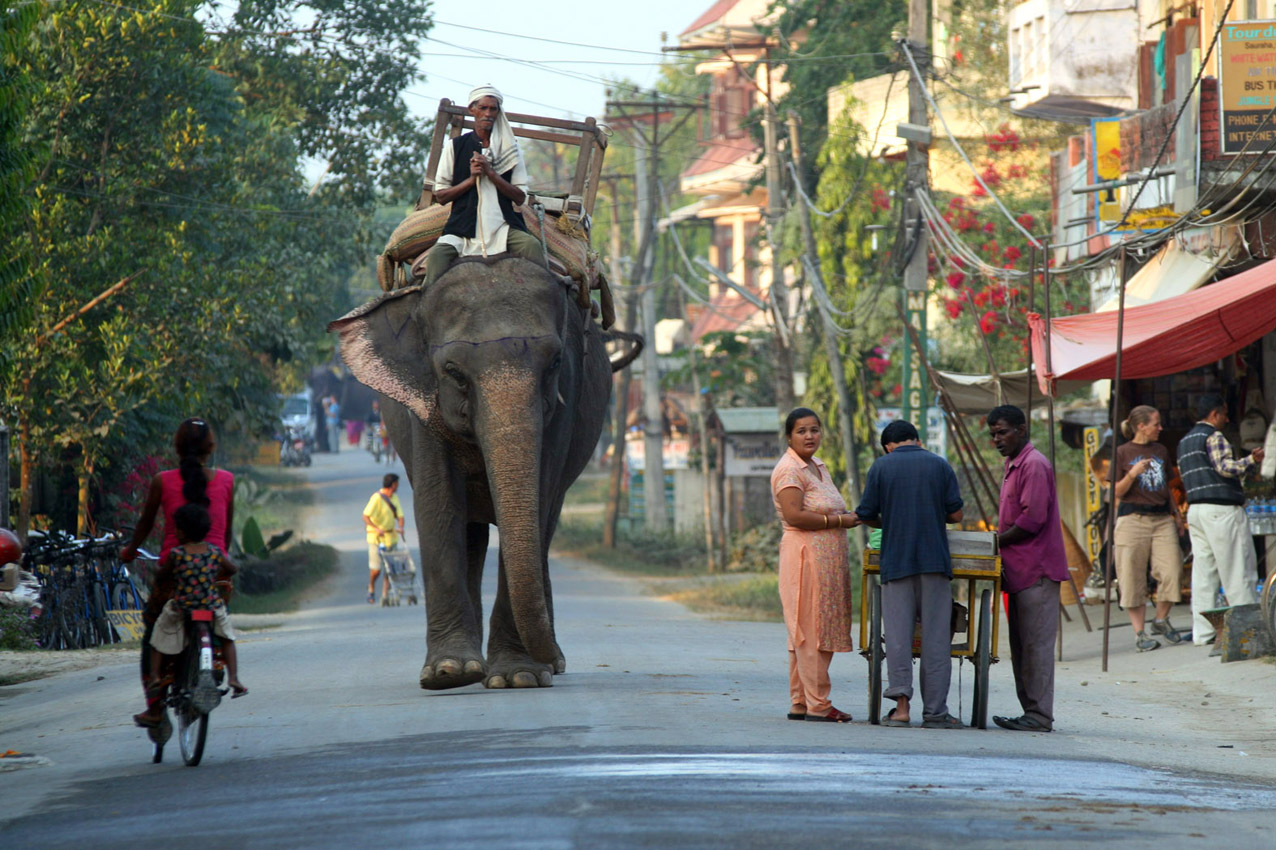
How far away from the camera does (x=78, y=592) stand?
16.7m

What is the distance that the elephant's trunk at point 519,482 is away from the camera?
945cm

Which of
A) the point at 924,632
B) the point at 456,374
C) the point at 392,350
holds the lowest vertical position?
the point at 924,632

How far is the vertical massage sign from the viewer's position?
49.4ft

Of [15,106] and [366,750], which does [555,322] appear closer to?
[366,750]

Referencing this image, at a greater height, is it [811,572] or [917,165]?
[917,165]

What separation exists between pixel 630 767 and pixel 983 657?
2735mm

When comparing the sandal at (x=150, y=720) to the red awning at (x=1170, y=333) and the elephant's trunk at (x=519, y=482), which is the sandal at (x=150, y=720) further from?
the red awning at (x=1170, y=333)

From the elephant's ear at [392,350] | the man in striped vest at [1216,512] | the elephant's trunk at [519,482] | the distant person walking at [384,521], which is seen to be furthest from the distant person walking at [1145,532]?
the distant person walking at [384,521]

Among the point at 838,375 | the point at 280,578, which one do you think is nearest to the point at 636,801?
the point at 838,375

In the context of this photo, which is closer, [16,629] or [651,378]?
[16,629]

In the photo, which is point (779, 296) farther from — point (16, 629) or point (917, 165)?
point (16, 629)

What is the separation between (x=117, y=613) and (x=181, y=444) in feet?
32.0

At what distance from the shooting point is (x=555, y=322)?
10.2m

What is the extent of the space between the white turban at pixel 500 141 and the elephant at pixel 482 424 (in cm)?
77
